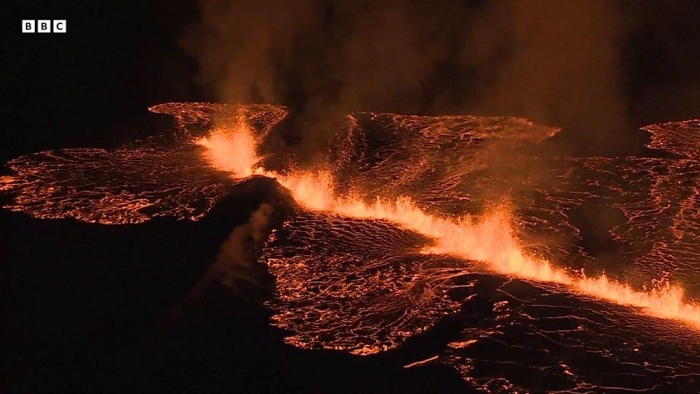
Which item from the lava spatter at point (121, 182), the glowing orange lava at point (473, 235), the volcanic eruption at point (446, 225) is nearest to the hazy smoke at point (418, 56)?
the volcanic eruption at point (446, 225)

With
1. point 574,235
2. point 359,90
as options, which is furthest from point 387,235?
point 359,90

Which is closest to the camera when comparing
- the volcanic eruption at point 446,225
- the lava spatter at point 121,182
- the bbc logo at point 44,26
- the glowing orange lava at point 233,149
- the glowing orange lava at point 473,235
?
the volcanic eruption at point 446,225

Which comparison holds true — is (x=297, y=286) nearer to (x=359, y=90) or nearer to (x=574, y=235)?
(x=574, y=235)

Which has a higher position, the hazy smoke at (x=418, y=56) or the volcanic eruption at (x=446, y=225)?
the hazy smoke at (x=418, y=56)

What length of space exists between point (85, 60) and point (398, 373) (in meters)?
10.6

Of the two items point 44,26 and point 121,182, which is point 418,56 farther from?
point 44,26

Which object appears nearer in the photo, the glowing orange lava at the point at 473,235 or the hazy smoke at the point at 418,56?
the glowing orange lava at the point at 473,235

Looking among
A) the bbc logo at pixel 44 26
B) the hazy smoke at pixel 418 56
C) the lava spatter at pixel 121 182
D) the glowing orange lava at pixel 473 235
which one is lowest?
the glowing orange lava at pixel 473 235

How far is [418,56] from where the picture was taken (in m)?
13.0

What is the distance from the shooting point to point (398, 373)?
14.9 ft

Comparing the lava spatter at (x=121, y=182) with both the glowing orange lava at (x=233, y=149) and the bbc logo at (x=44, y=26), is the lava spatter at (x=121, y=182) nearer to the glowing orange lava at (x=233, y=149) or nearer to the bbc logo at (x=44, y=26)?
the glowing orange lava at (x=233, y=149)

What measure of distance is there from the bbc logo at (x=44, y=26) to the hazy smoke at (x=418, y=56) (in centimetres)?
245

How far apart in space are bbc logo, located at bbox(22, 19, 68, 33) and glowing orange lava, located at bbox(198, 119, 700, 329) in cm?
731

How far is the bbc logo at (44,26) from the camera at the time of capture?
14055 millimetres
